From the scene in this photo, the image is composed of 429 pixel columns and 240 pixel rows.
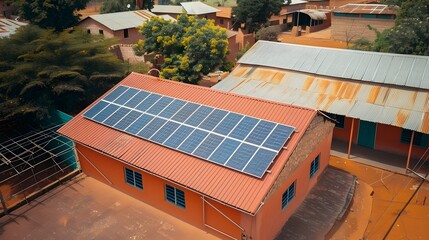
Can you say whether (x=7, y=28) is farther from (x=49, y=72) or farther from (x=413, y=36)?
(x=413, y=36)

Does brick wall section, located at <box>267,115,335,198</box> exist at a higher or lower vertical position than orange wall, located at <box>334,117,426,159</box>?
higher

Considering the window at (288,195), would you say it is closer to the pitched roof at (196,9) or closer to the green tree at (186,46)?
the green tree at (186,46)

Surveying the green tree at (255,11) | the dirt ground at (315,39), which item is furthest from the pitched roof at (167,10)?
the dirt ground at (315,39)

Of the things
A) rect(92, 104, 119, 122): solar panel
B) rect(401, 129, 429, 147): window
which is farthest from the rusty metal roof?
rect(92, 104, 119, 122): solar panel

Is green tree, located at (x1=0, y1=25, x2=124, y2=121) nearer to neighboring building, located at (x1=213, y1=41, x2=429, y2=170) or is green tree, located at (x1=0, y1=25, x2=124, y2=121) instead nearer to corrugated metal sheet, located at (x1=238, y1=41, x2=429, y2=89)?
neighboring building, located at (x1=213, y1=41, x2=429, y2=170)

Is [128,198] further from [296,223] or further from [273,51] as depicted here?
[273,51]

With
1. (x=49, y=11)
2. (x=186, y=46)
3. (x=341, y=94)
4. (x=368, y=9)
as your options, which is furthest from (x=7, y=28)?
(x=368, y=9)
